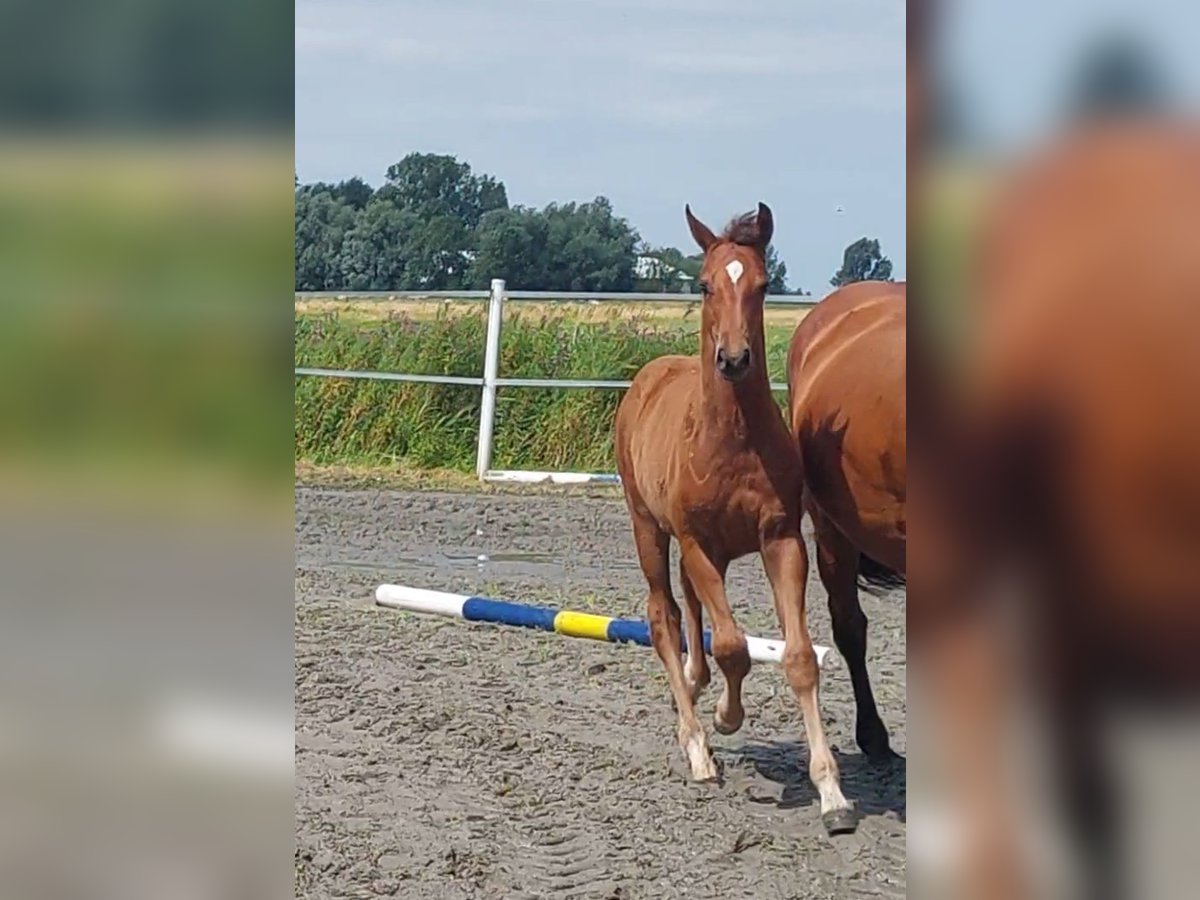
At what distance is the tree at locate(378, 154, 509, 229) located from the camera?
14.6 feet

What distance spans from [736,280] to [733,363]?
0.15 metres

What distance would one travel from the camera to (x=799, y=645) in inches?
109

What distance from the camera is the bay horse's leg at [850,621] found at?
3039 mm

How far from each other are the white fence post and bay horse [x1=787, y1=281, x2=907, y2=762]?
431cm
